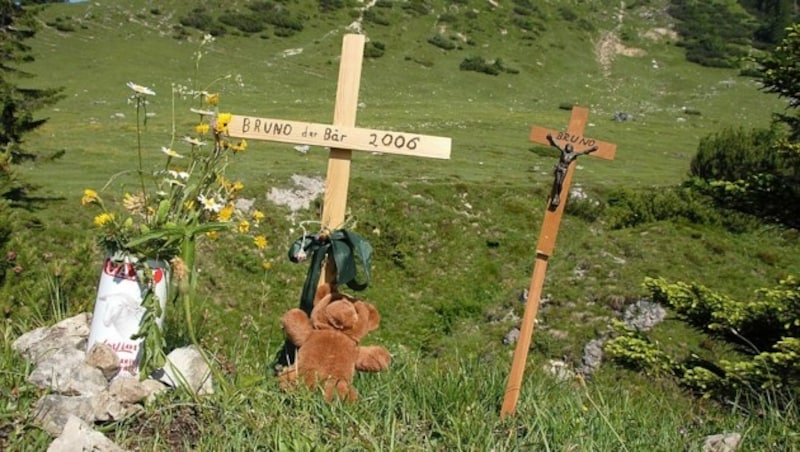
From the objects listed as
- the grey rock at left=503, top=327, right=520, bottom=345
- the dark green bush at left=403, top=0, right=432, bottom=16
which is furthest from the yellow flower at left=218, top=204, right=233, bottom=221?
the dark green bush at left=403, top=0, right=432, bottom=16

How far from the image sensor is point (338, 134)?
4691mm

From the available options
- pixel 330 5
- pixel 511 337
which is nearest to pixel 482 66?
pixel 330 5

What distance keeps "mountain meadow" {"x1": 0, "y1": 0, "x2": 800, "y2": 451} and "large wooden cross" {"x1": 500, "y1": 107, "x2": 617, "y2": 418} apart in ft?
0.71

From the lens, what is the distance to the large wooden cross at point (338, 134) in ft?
15.3

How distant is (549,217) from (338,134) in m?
1.43

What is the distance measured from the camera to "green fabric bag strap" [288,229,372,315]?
4.45 metres

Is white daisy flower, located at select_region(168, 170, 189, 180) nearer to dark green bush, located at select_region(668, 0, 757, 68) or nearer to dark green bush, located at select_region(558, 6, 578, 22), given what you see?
dark green bush, located at select_region(668, 0, 757, 68)

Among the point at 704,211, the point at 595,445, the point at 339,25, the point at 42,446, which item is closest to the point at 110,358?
the point at 42,446

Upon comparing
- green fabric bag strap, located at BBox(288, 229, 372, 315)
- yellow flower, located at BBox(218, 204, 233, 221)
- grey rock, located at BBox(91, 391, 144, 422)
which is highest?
yellow flower, located at BBox(218, 204, 233, 221)

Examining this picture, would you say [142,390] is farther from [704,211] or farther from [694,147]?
[694,147]

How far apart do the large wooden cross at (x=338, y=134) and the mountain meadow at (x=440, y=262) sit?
0.93 ft

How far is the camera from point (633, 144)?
34.5m

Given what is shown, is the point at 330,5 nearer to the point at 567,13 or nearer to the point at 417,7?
the point at 417,7

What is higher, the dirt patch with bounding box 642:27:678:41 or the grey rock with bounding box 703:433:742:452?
the dirt patch with bounding box 642:27:678:41
